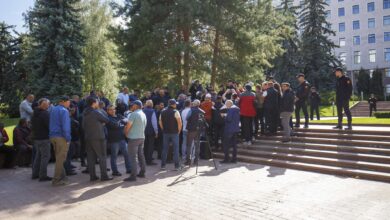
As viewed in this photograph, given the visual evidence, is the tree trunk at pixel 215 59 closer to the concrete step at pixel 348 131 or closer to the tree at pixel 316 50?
the concrete step at pixel 348 131

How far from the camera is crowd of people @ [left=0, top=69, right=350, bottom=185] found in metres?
9.11

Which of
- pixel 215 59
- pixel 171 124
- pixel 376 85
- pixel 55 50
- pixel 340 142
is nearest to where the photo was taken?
pixel 171 124

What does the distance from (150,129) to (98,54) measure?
2373 centimetres

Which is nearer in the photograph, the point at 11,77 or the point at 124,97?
the point at 124,97

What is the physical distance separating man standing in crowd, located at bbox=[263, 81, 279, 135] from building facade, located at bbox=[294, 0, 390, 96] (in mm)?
54195

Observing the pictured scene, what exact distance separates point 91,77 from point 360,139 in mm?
27258

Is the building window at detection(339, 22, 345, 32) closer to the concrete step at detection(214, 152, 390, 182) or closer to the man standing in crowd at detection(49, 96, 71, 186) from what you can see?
the concrete step at detection(214, 152, 390, 182)

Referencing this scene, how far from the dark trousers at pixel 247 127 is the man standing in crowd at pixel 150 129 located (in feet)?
10.7

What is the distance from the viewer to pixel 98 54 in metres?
33.4

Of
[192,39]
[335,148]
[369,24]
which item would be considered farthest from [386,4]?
[335,148]

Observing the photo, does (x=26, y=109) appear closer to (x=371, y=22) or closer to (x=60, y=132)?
(x=60, y=132)

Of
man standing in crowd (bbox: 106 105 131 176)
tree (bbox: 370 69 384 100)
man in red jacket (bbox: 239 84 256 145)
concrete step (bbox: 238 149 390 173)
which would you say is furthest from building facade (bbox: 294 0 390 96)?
man standing in crowd (bbox: 106 105 131 176)

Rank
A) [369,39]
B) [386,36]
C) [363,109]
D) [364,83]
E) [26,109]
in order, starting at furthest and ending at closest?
[369,39], [386,36], [364,83], [363,109], [26,109]

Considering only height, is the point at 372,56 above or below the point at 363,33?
below
